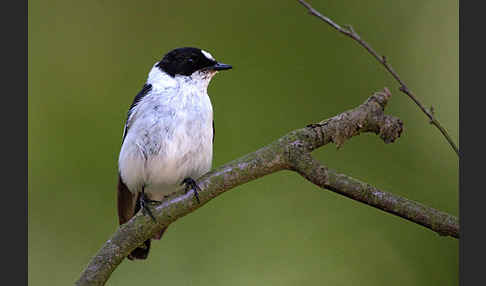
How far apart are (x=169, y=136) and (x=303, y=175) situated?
1054 mm

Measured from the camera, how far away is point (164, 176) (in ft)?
11.2

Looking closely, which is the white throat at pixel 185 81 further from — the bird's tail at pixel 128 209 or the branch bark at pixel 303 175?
the branch bark at pixel 303 175

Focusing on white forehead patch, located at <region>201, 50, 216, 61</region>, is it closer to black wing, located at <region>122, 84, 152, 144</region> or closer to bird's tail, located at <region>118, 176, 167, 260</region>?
black wing, located at <region>122, 84, 152, 144</region>

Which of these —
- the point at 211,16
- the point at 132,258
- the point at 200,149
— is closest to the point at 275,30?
the point at 211,16

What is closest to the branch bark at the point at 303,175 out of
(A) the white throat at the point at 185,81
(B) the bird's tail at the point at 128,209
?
(B) the bird's tail at the point at 128,209

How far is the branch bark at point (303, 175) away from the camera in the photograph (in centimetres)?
231

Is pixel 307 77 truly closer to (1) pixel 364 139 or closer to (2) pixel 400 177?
(1) pixel 364 139

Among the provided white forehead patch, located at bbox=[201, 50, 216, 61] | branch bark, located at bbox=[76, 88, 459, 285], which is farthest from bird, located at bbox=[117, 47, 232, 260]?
branch bark, located at bbox=[76, 88, 459, 285]

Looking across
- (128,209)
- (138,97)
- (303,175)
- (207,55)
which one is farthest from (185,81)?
(303,175)

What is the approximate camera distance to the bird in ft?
10.6

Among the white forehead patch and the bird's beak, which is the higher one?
the white forehead patch

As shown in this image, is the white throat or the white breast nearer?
the white breast

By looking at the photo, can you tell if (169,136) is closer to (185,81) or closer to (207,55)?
(185,81)

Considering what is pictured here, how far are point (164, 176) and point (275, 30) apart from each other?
1.42 m
